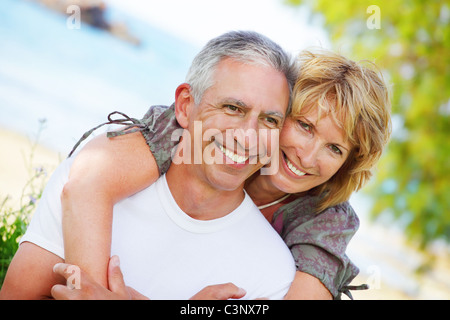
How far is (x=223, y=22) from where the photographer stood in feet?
66.9

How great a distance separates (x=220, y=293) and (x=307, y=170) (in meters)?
0.73

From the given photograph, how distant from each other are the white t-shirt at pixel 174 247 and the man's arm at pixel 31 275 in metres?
0.03

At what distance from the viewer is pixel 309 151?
7.36 feet

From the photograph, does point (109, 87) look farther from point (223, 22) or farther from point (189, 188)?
point (189, 188)

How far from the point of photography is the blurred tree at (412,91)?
6590mm

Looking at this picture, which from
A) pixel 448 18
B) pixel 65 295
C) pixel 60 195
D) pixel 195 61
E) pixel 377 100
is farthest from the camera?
pixel 448 18

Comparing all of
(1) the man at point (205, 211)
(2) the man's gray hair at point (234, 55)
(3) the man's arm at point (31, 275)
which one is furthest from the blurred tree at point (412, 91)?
(3) the man's arm at point (31, 275)

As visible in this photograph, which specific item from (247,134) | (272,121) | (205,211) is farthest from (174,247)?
(272,121)

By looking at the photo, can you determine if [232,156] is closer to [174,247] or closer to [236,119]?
[236,119]

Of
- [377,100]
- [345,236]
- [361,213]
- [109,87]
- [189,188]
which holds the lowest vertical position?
[345,236]

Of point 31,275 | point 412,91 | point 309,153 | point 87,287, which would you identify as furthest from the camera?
point 412,91

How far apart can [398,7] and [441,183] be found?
2.25 m

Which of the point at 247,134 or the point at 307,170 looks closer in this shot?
the point at 247,134

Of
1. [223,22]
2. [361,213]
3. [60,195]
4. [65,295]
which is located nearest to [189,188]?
[60,195]
